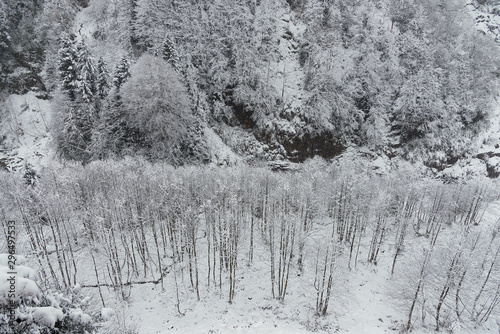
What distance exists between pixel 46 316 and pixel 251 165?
4082 centimetres

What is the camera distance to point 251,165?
4622 centimetres

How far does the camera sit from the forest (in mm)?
23906

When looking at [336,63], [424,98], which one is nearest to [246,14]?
[336,63]

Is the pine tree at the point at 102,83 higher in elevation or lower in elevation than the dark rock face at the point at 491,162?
higher

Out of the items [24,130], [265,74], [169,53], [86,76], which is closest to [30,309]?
[86,76]

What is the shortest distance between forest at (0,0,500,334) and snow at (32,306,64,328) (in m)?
0.04

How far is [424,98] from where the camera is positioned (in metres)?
52.5

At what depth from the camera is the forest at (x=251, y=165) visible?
2391 cm

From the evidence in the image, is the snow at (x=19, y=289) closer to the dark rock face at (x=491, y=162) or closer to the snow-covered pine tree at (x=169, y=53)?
the snow-covered pine tree at (x=169, y=53)

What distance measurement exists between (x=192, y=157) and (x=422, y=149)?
4443 cm

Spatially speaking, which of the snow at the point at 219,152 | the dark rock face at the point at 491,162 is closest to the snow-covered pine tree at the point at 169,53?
the snow at the point at 219,152

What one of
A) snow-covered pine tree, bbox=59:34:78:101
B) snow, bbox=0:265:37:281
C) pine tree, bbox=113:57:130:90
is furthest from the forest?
pine tree, bbox=113:57:130:90

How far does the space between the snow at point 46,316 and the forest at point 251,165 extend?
0.04 metres

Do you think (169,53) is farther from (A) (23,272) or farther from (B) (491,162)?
(B) (491,162)
